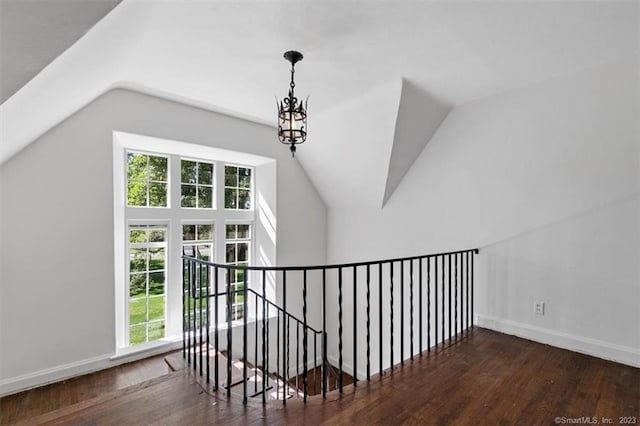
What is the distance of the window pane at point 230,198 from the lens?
450cm

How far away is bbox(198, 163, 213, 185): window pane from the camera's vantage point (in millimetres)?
4246

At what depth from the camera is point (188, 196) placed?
162 inches

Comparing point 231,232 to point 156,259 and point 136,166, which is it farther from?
point 136,166

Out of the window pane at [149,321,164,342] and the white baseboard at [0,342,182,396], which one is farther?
the window pane at [149,321,164,342]

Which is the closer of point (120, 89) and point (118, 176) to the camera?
point (120, 89)

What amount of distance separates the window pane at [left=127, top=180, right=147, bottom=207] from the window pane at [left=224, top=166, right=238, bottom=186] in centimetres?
110

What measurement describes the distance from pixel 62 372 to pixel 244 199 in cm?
282

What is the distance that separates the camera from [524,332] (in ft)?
9.96

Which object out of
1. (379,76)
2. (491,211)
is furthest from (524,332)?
(379,76)

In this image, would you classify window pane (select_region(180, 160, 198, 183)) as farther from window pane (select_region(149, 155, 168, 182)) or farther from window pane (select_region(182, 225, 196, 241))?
window pane (select_region(182, 225, 196, 241))

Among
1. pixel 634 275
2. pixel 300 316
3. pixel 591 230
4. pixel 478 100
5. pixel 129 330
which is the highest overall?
pixel 478 100

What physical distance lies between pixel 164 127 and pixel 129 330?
2387 mm

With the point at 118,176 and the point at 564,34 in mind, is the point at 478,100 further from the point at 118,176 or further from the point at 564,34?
the point at 118,176

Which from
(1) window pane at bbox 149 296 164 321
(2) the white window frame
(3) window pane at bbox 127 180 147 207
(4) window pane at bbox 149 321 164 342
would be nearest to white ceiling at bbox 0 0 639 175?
(2) the white window frame
